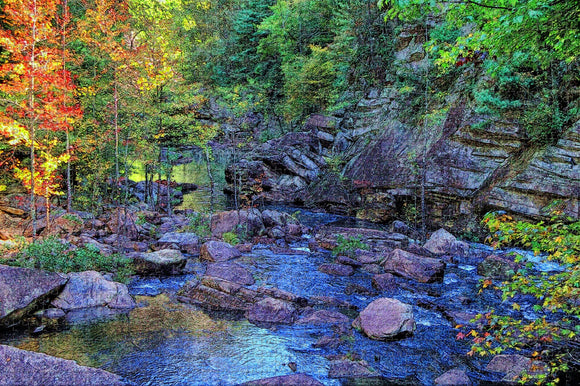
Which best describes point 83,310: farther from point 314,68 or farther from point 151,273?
point 314,68

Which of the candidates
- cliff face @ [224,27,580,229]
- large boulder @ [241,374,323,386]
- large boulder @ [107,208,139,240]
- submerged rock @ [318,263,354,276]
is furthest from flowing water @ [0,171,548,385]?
cliff face @ [224,27,580,229]

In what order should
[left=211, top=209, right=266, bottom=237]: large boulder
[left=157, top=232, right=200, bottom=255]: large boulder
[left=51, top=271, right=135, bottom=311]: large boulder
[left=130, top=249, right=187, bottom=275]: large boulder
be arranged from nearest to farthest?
[left=51, top=271, right=135, bottom=311]: large boulder, [left=130, top=249, right=187, bottom=275]: large boulder, [left=157, top=232, right=200, bottom=255]: large boulder, [left=211, top=209, right=266, bottom=237]: large boulder

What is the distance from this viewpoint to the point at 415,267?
14398 millimetres

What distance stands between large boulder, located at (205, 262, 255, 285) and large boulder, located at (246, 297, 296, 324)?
213 centimetres

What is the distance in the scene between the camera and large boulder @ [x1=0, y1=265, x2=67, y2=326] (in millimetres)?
9312

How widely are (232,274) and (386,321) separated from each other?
6301 millimetres

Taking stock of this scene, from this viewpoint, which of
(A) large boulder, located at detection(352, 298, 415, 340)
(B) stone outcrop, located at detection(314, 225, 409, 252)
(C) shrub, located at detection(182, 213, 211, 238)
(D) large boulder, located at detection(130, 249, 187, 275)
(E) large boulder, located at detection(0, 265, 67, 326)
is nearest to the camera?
(E) large boulder, located at detection(0, 265, 67, 326)

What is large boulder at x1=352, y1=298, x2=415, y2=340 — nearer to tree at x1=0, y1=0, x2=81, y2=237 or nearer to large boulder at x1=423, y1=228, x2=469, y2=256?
large boulder at x1=423, y1=228, x2=469, y2=256

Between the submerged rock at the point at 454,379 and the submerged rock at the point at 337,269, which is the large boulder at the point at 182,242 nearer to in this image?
the submerged rock at the point at 337,269

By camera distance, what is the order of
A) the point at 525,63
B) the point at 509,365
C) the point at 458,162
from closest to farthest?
the point at 509,365, the point at 525,63, the point at 458,162

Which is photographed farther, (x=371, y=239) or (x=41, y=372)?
(x=371, y=239)

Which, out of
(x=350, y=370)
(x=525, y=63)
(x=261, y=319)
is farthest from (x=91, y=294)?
(x=525, y=63)

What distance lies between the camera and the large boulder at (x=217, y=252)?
16.5 meters

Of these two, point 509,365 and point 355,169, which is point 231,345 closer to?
point 509,365
